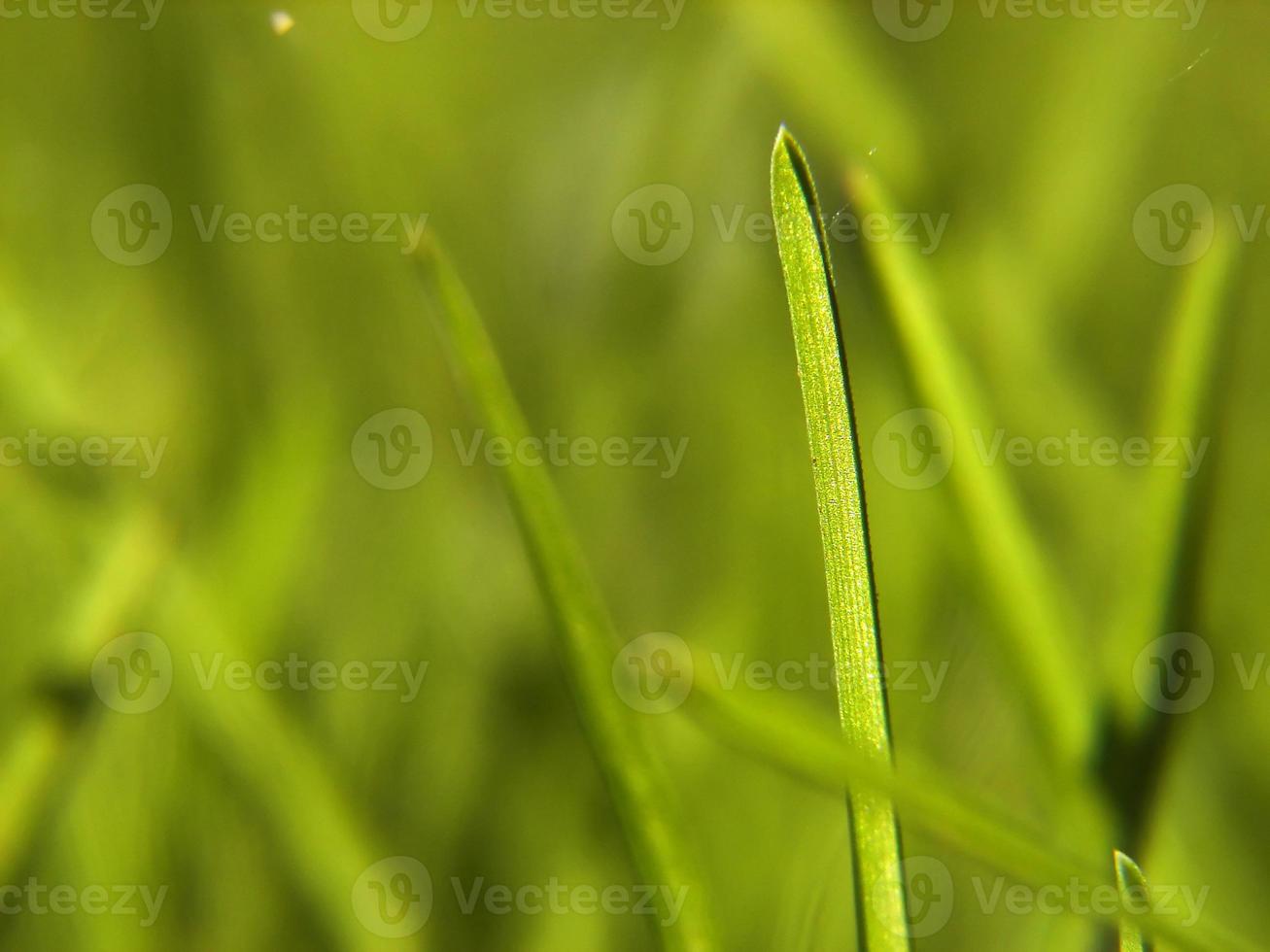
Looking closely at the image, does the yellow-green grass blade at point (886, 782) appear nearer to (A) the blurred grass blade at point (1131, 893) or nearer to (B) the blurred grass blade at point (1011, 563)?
(A) the blurred grass blade at point (1131, 893)

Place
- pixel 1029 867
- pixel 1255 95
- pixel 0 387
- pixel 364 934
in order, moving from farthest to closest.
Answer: pixel 1255 95 < pixel 0 387 < pixel 364 934 < pixel 1029 867

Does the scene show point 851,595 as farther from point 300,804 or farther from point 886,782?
point 300,804

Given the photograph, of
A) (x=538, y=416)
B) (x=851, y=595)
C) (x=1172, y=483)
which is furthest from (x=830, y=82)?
(x=851, y=595)

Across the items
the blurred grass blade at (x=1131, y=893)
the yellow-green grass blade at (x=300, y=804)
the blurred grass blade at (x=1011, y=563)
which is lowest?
the yellow-green grass blade at (x=300, y=804)

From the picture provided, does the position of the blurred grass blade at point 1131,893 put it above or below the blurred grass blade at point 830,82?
below

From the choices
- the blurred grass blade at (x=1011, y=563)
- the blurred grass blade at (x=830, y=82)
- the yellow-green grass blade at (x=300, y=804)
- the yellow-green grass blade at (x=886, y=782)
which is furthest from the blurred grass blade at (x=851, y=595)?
the blurred grass blade at (x=830, y=82)

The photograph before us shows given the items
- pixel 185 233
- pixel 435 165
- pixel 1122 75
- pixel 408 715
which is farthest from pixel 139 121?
pixel 1122 75

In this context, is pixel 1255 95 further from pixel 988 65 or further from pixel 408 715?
pixel 408 715

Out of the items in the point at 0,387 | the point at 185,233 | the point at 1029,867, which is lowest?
the point at 1029,867
